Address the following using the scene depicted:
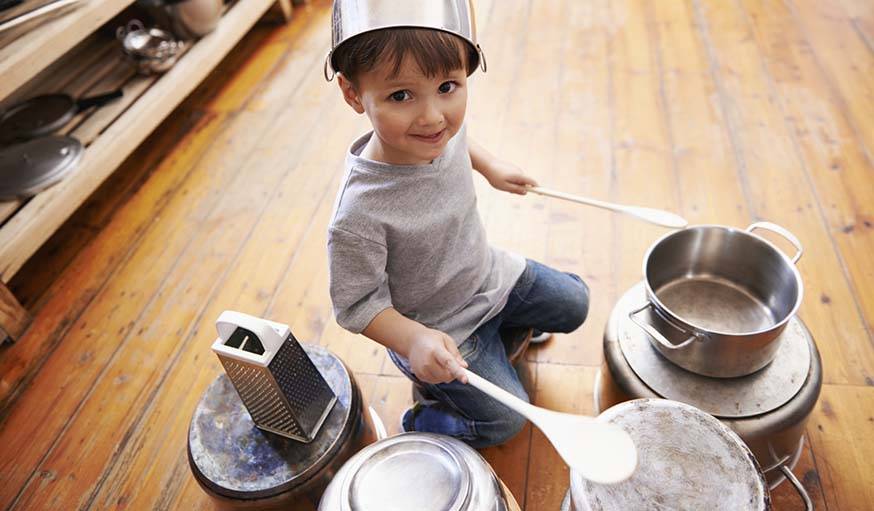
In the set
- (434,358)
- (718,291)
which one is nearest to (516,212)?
(718,291)

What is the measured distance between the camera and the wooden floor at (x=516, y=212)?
1.10 metres

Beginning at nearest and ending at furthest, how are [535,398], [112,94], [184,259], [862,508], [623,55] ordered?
[862,508] < [535,398] < [184,259] < [112,94] < [623,55]

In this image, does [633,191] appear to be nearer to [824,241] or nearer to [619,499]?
[824,241]

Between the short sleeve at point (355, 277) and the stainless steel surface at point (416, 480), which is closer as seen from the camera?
the stainless steel surface at point (416, 480)

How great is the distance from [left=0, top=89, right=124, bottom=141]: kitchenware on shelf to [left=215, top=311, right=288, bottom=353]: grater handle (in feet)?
3.98

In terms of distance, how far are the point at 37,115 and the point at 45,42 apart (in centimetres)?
42

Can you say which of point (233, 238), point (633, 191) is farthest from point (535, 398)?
point (233, 238)

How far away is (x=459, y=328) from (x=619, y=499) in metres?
0.36

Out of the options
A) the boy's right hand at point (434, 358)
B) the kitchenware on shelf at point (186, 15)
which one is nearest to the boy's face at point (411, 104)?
the boy's right hand at point (434, 358)

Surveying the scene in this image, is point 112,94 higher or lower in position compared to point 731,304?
higher

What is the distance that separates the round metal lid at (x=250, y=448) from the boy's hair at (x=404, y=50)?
0.50m

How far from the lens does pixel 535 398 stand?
1107 mm

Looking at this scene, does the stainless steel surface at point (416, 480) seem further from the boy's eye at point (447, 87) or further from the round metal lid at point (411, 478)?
the boy's eye at point (447, 87)

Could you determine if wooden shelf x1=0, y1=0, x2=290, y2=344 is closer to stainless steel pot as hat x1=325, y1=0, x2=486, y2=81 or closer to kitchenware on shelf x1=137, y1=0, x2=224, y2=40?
kitchenware on shelf x1=137, y1=0, x2=224, y2=40
